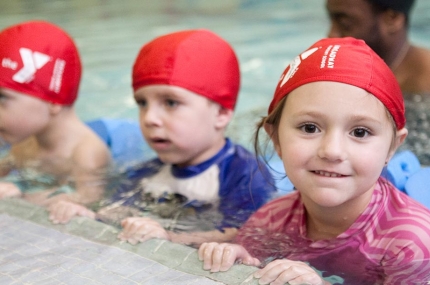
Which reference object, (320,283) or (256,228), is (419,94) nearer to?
(256,228)

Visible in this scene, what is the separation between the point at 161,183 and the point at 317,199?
139 centimetres

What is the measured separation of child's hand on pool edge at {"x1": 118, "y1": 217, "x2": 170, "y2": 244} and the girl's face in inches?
22.2

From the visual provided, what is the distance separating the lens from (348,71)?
2016mm

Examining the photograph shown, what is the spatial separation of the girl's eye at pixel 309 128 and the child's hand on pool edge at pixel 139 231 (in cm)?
68

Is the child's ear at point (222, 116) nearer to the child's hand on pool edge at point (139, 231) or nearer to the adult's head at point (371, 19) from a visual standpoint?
the child's hand on pool edge at point (139, 231)

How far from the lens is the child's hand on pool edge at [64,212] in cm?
242

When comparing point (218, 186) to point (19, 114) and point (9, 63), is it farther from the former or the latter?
point (9, 63)

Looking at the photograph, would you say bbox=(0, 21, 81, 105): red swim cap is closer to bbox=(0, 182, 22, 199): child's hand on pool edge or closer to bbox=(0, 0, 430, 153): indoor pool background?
bbox=(0, 182, 22, 199): child's hand on pool edge

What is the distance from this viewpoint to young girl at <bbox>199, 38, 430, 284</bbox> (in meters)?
1.94

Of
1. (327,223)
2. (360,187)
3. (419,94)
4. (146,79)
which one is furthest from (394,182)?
(419,94)

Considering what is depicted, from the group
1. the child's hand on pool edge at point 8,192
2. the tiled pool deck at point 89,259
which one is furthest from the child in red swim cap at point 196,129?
the tiled pool deck at point 89,259

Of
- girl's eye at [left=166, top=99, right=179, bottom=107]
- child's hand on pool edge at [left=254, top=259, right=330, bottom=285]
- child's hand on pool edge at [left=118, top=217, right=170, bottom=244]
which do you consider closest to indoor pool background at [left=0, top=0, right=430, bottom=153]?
girl's eye at [left=166, top=99, right=179, bottom=107]

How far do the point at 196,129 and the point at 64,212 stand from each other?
839 mm

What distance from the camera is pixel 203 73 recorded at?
119 inches
